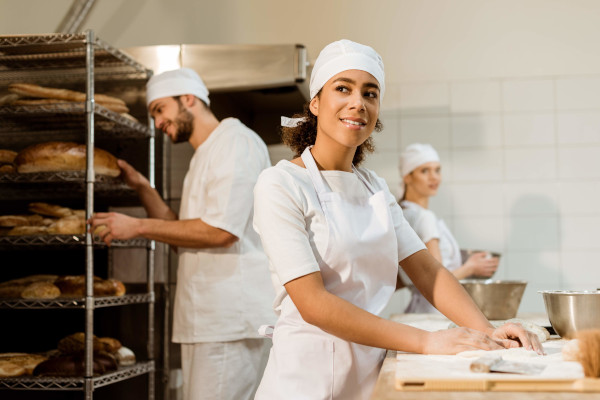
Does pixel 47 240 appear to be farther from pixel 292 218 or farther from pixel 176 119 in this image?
pixel 292 218

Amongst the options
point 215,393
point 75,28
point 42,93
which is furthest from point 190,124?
point 75,28

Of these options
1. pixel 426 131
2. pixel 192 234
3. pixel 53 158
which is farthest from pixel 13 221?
pixel 426 131

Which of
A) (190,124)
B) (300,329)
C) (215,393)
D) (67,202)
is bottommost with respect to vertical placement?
(215,393)

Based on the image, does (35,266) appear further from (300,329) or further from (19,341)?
(300,329)

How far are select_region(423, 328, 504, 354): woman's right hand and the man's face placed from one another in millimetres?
1567

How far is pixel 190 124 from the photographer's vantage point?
252cm

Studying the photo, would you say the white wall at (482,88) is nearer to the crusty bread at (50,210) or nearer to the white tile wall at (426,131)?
the white tile wall at (426,131)

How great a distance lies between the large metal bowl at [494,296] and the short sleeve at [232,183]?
0.80m

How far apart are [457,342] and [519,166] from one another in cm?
252

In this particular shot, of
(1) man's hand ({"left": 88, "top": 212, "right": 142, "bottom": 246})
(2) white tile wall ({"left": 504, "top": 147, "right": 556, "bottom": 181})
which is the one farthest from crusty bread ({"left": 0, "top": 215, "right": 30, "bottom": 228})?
(2) white tile wall ({"left": 504, "top": 147, "right": 556, "bottom": 181})

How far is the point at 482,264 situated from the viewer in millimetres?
2521

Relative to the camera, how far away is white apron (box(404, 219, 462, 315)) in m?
2.80

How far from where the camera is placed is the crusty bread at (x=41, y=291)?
2.36 metres

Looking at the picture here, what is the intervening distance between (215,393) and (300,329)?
105 cm
